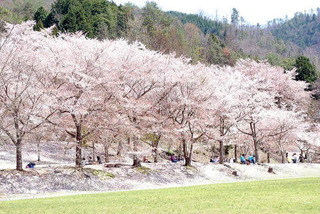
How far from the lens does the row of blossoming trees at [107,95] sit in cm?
2144

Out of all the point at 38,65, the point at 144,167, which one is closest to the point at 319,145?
the point at 144,167

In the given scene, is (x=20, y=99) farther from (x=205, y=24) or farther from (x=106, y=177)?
(x=205, y=24)

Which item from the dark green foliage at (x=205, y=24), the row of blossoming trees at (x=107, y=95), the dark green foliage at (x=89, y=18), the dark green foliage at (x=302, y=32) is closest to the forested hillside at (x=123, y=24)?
the dark green foliage at (x=89, y=18)

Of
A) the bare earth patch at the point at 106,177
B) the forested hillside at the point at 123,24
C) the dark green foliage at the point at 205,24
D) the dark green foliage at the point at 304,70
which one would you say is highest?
the dark green foliage at the point at 205,24

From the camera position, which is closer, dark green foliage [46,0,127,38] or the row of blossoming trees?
the row of blossoming trees

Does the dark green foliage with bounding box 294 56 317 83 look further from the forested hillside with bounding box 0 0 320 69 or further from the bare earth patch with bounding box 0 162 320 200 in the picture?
the bare earth patch with bounding box 0 162 320 200

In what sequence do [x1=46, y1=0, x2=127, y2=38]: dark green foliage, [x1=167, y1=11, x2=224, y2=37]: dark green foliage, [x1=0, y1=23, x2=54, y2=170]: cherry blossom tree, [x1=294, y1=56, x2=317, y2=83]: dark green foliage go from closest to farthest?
1. [x1=0, y1=23, x2=54, y2=170]: cherry blossom tree
2. [x1=46, y1=0, x2=127, y2=38]: dark green foliage
3. [x1=294, y1=56, x2=317, y2=83]: dark green foliage
4. [x1=167, y1=11, x2=224, y2=37]: dark green foliage

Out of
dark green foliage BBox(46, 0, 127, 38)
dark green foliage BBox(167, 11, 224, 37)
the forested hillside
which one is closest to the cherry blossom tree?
the forested hillside

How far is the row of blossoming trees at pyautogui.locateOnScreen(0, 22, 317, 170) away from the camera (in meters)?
21.4

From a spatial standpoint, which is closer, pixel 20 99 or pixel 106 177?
pixel 20 99

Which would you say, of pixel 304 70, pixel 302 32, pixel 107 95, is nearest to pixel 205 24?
pixel 304 70

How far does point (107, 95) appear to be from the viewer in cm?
2509

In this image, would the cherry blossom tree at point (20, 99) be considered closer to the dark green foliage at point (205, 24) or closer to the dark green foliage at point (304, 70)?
the dark green foliage at point (304, 70)

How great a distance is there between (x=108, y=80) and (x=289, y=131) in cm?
2158
